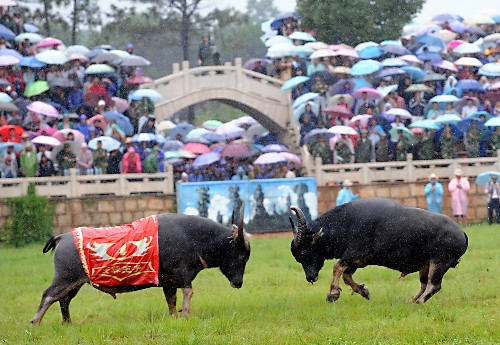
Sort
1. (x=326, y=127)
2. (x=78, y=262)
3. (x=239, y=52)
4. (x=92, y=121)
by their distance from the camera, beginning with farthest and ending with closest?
(x=239, y=52), (x=326, y=127), (x=92, y=121), (x=78, y=262)

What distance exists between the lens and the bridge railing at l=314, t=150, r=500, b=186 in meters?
28.2

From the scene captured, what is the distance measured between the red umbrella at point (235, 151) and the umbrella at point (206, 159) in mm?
313

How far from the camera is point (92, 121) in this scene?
92.6 feet

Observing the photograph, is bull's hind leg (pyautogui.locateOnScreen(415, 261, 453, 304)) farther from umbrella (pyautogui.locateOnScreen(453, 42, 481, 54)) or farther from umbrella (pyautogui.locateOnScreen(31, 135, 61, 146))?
A: umbrella (pyautogui.locateOnScreen(453, 42, 481, 54))

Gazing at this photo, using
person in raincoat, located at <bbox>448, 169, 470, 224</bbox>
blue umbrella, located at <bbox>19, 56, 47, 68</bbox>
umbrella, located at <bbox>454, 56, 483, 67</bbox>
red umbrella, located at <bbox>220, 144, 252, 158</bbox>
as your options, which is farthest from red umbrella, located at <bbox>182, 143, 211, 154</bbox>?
umbrella, located at <bbox>454, 56, 483, 67</bbox>

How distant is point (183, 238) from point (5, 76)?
55.5ft

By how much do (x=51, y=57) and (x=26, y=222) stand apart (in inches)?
197

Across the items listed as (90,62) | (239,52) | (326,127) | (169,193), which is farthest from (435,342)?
(239,52)

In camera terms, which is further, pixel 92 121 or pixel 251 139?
pixel 251 139

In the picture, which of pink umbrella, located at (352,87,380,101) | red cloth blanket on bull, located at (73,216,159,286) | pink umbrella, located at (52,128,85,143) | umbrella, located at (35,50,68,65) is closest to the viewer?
red cloth blanket on bull, located at (73,216,159,286)

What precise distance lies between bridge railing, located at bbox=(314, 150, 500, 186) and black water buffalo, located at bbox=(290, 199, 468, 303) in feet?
45.5

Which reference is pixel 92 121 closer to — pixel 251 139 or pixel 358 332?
pixel 251 139

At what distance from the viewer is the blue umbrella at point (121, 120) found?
28.9 m

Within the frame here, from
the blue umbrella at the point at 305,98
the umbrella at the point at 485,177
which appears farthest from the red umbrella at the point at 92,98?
the umbrella at the point at 485,177
